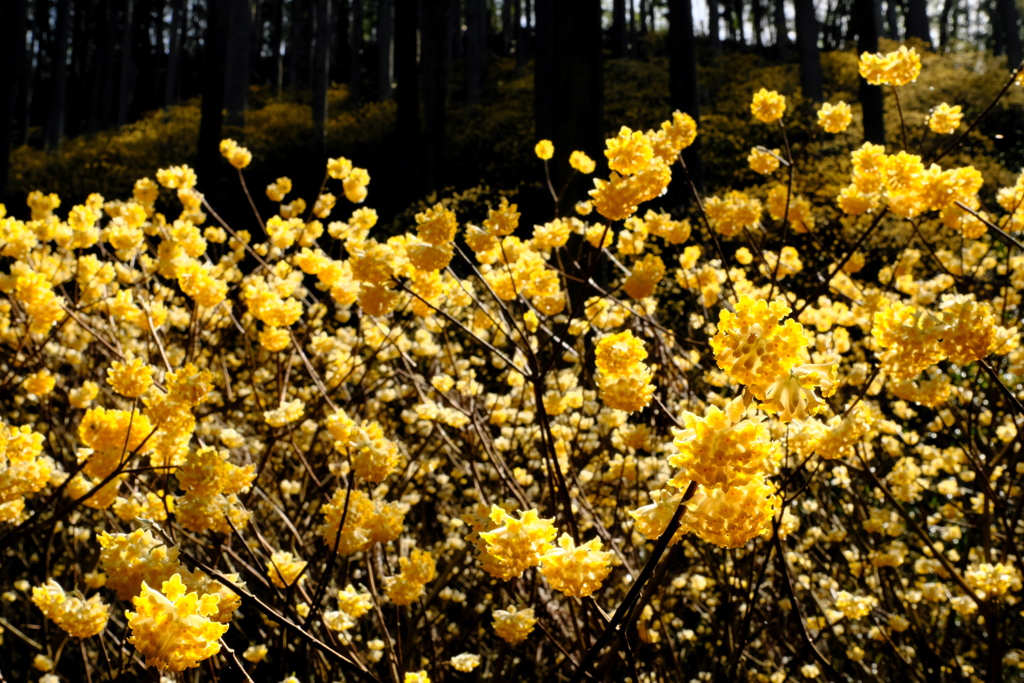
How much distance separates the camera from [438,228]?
1722mm

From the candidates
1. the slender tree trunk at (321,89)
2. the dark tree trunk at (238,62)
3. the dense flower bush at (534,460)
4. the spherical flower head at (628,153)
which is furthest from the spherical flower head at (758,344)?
the slender tree trunk at (321,89)

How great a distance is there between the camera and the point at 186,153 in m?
15.9

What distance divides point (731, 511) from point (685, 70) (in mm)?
9050

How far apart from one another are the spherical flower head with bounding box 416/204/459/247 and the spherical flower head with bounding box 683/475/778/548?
3.16 feet

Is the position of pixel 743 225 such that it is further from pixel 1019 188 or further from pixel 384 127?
pixel 384 127

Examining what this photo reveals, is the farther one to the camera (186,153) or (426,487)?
(186,153)

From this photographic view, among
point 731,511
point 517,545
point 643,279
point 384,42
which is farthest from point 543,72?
A: point 731,511

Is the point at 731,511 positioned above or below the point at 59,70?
below

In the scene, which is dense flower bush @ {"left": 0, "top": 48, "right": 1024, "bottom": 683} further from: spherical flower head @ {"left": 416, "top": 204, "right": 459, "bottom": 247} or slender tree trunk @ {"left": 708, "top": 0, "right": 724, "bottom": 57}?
slender tree trunk @ {"left": 708, "top": 0, "right": 724, "bottom": 57}

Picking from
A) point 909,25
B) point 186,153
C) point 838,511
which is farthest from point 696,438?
point 909,25

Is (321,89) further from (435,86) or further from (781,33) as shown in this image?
(781,33)

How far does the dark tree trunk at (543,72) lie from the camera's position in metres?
9.68

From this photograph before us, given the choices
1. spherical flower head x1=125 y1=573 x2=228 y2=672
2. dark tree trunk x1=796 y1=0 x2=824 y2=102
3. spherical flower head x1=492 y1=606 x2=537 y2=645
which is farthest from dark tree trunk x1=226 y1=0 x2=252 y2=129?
spherical flower head x1=125 y1=573 x2=228 y2=672

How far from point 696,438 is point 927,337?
0.75 m
